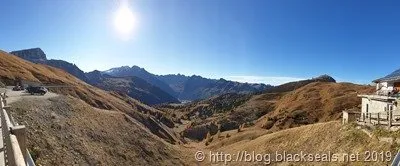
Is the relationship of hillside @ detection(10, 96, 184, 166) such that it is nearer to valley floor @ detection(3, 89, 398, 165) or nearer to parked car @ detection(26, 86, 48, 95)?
valley floor @ detection(3, 89, 398, 165)

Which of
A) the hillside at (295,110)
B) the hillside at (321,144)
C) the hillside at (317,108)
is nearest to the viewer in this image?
the hillside at (321,144)

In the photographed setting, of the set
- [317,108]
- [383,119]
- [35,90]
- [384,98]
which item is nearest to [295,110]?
[317,108]

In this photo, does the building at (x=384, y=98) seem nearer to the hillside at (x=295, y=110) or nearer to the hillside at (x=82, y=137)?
the hillside at (x=295, y=110)

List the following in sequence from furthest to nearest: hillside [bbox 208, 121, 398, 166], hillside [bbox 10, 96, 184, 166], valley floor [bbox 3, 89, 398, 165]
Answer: hillside [bbox 10, 96, 184, 166] < valley floor [bbox 3, 89, 398, 165] < hillside [bbox 208, 121, 398, 166]

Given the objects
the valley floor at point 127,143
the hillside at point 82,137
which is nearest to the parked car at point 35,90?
the valley floor at point 127,143

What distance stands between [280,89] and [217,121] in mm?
63945

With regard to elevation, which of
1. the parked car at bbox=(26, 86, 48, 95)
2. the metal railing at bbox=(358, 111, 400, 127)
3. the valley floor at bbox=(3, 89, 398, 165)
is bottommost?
the valley floor at bbox=(3, 89, 398, 165)

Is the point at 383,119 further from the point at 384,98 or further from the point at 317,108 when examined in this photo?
the point at 317,108

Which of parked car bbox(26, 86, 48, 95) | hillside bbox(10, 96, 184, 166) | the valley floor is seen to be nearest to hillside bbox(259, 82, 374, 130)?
the valley floor

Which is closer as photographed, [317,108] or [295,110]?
[317,108]

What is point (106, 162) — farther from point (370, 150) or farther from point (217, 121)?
point (217, 121)

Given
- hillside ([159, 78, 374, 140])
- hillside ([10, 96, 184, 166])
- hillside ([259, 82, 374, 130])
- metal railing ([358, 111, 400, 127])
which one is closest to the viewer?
metal railing ([358, 111, 400, 127])

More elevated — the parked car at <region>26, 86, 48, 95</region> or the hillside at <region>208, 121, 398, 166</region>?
the parked car at <region>26, 86, 48, 95</region>

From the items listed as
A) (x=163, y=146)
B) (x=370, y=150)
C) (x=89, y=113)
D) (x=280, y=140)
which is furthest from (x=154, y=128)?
(x=370, y=150)
